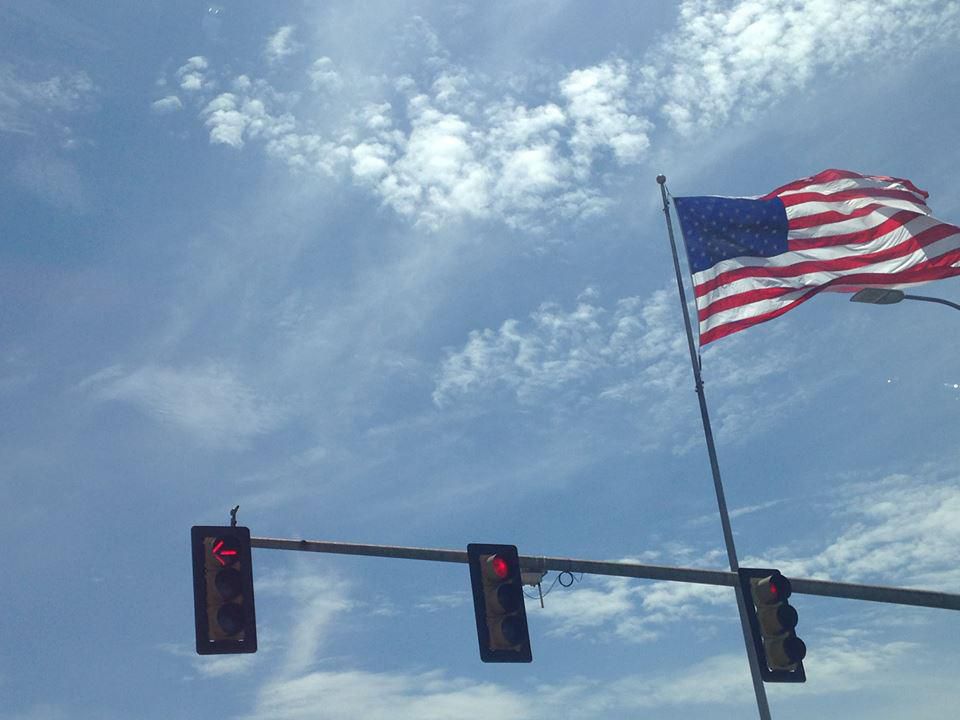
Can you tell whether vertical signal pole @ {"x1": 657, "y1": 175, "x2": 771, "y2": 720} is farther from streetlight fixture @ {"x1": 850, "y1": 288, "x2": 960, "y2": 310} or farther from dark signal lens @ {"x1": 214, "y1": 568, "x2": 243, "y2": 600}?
dark signal lens @ {"x1": 214, "y1": 568, "x2": 243, "y2": 600}

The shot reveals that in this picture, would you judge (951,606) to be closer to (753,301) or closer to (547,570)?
(547,570)

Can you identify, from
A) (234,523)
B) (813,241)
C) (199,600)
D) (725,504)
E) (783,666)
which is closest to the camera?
(199,600)

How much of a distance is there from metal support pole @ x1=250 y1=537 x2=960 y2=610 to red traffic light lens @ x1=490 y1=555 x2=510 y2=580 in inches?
15.0

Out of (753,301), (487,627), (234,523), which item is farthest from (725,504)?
(234,523)

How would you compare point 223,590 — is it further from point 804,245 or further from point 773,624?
point 804,245

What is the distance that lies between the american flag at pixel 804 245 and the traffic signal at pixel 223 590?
1121 cm

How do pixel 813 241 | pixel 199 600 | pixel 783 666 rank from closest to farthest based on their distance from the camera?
1. pixel 199 600
2. pixel 783 666
3. pixel 813 241

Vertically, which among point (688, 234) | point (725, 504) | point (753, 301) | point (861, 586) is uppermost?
point (688, 234)

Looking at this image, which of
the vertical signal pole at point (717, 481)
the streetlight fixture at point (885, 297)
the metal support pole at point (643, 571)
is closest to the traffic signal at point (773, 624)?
the metal support pole at point (643, 571)

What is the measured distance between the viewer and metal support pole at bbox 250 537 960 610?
13.6 m

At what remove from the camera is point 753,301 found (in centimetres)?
2177

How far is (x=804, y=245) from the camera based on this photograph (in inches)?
886

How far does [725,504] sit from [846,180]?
7.59 meters

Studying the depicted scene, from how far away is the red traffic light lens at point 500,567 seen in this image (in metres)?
13.9
